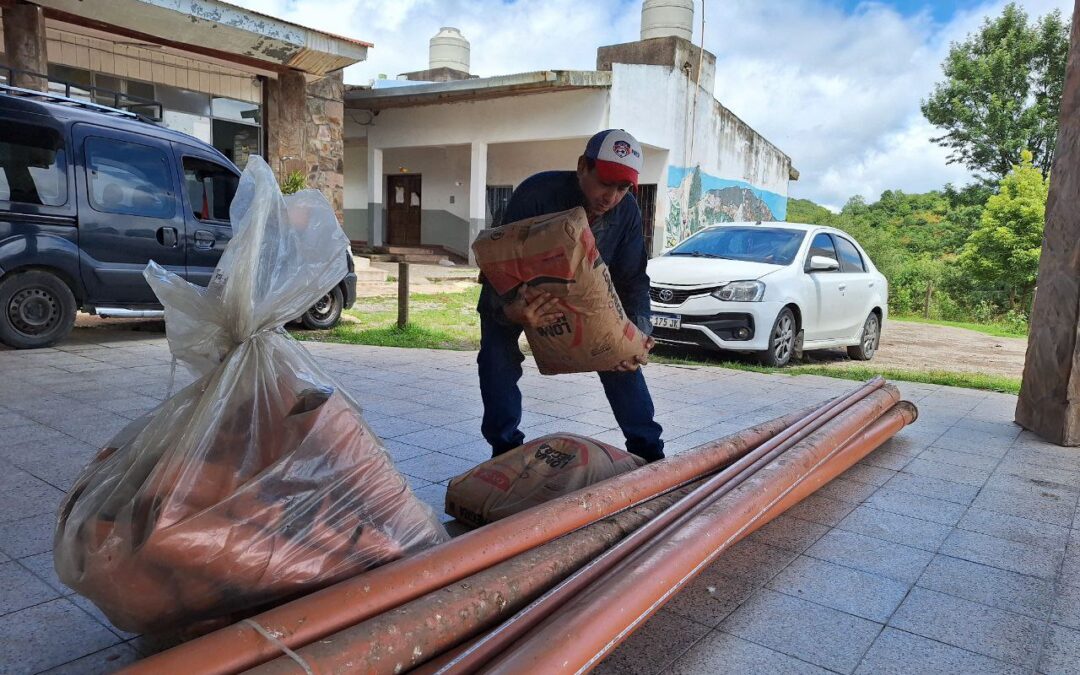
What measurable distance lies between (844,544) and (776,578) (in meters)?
0.51

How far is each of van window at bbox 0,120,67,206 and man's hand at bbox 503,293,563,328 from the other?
5831 mm

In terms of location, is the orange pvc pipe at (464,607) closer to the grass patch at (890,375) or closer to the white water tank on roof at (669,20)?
the grass patch at (890,375)

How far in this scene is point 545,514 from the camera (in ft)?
7.36

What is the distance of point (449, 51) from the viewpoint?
2516cm

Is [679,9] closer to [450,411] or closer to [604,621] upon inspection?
[450,411]

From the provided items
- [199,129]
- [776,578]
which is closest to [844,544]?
[776,578]

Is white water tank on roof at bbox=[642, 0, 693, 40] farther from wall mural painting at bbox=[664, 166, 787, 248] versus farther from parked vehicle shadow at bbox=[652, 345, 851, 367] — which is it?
parked vehicle shadow at bbox=[652, 345, 851, 367]

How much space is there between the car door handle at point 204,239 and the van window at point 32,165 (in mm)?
1208

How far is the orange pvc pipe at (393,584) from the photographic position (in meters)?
1.47

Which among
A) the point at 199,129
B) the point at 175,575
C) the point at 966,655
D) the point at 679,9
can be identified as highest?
the point at 679,9

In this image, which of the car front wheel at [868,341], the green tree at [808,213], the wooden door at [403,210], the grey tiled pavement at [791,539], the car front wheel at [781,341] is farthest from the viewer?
the green tree at [808,213]

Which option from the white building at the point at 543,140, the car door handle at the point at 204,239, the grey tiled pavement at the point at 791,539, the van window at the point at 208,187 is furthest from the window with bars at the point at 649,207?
the grey tiled pavement at the point at 791,539

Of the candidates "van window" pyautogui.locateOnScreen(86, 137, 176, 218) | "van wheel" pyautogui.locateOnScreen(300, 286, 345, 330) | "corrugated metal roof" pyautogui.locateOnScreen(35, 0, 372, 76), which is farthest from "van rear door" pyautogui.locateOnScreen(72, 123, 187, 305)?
"corrugated metal roof" pyautogui.locateOnScreen(35, 0, 372, 76)

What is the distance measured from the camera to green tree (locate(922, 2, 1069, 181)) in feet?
91.7
